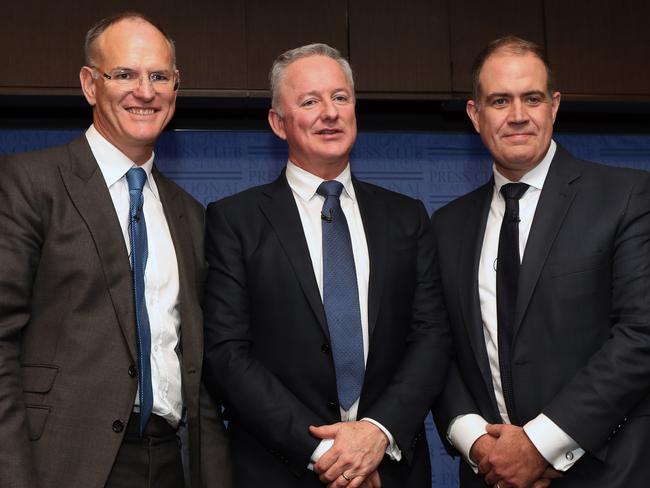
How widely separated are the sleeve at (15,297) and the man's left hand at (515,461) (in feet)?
3.48

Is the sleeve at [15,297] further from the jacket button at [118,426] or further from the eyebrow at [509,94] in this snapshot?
the eyebrow at [509,94]

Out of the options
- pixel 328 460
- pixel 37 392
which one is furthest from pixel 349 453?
pixel 37 392

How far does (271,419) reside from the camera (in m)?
1.94

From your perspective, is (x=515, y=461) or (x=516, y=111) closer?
(x=515, y=461)

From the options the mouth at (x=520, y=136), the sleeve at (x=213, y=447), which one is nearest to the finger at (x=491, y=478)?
the sleeve at (x=213, y=447)

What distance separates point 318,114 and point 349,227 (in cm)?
33

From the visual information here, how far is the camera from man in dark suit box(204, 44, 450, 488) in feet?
6.42

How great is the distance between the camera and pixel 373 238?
2182mm

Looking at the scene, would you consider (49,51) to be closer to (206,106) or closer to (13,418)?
(206,106)

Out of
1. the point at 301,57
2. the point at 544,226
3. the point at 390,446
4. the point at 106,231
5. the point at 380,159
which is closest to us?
the point at 106,231

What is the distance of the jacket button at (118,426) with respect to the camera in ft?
5.91

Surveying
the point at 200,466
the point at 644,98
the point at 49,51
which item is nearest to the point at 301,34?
the point at 49,51

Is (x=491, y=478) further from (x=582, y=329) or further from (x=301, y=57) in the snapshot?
(x=301, y=57)

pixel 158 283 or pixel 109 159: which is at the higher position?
pixel 109 159
